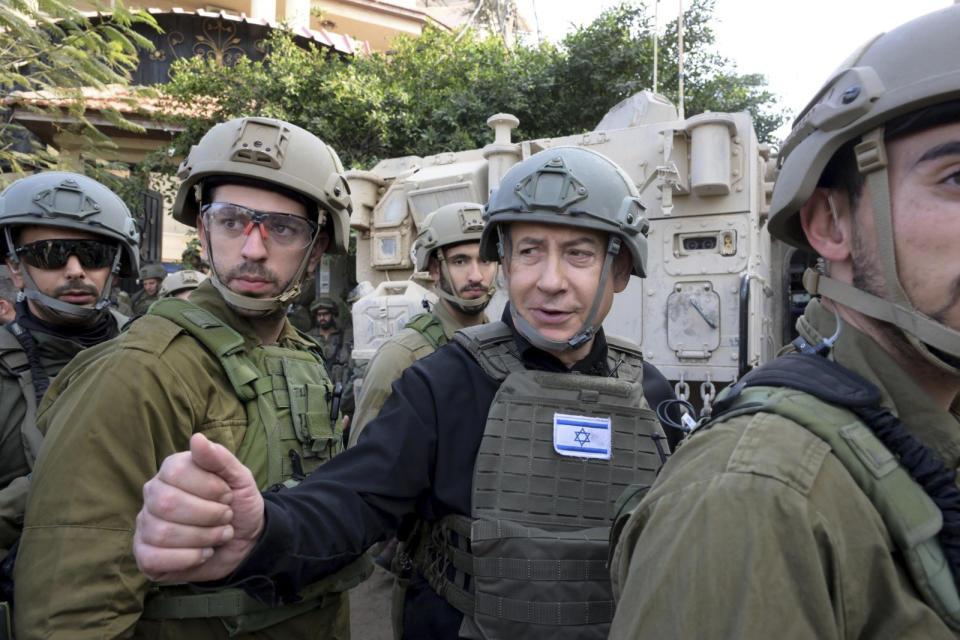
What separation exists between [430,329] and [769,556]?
9.74 ft

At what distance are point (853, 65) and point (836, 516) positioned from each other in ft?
2.92

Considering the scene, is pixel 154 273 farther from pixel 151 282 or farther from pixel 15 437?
pixel 15 437

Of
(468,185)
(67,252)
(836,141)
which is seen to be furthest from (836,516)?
(468,185)

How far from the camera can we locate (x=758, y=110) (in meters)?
14.2

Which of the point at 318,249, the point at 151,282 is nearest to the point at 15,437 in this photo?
the point at 318,249

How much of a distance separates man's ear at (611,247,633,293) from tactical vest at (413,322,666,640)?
1.18 feet

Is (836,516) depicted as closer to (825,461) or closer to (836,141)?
(825,461)

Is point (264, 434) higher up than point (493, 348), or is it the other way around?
point (493, 348)

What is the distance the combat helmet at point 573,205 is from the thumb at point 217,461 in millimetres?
1037

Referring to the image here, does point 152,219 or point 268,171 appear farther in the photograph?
point 152,219

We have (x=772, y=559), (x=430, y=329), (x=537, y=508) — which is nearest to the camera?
(x=772, y=559)

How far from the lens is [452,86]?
42.2 ft

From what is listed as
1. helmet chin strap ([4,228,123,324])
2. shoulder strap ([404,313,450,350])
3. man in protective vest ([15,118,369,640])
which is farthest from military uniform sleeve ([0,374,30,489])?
shoulder strap ([404,313,450,350])

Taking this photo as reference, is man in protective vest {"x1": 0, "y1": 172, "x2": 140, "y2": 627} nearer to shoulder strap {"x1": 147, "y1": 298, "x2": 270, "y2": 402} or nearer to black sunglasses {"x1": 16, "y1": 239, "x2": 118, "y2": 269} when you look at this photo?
black sunglasses {"x1": 16, "y1": 239, "x2": 118, "y2": 269}
